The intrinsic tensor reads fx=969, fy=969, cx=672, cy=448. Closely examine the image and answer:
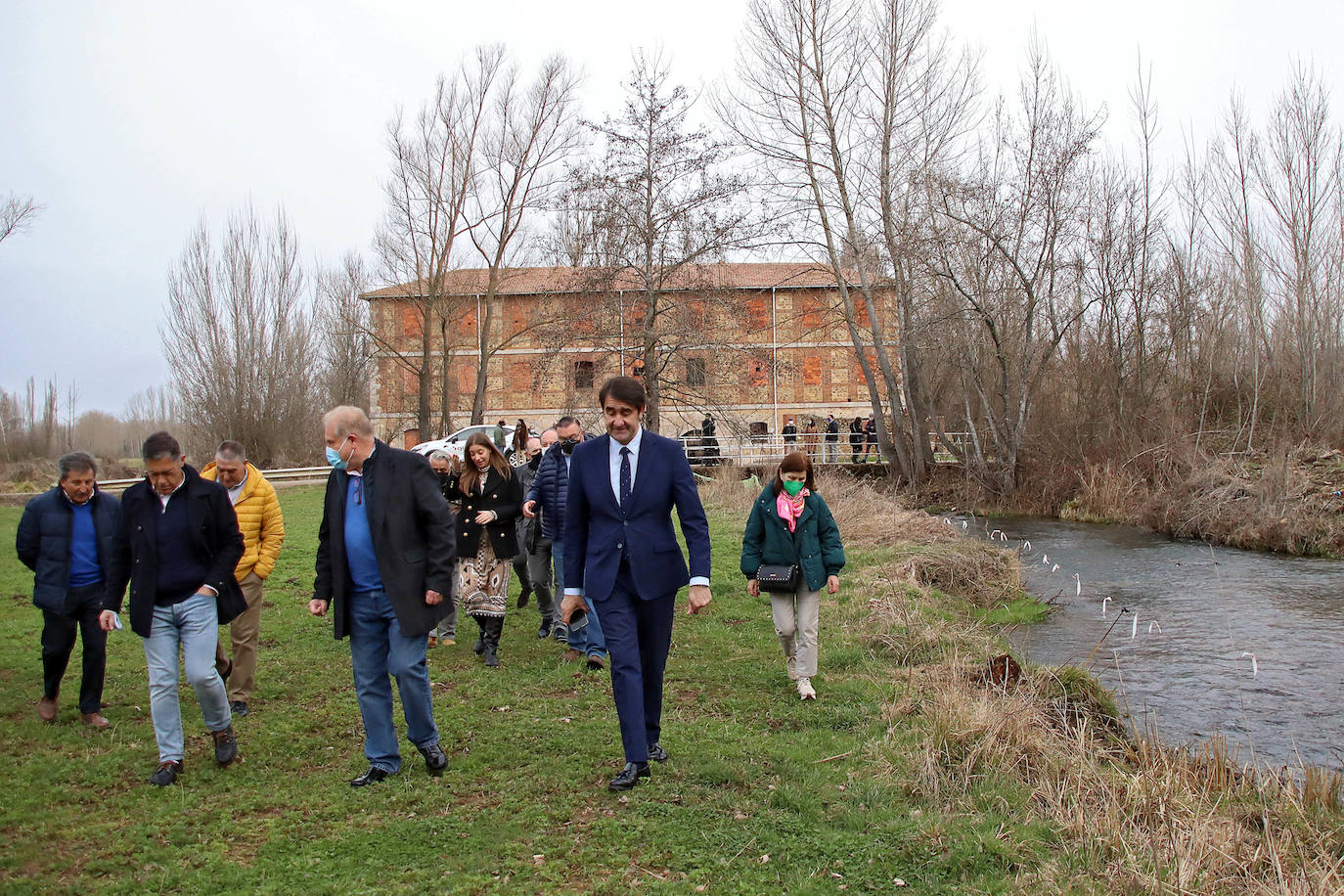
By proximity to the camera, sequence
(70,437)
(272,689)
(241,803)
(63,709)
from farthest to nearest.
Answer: (70,437)
(272,689)
(63,709)
(241,803)

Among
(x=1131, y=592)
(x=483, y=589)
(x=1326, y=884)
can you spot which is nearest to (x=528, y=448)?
(x=483, y=589)

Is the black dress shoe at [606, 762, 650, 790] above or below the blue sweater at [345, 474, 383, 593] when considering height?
below

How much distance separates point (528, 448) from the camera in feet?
32.7

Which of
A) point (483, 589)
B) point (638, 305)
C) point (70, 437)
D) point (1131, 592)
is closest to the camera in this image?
point (483, 589)

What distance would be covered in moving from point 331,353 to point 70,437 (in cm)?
1737

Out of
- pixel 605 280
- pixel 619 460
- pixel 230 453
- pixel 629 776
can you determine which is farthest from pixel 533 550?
pixel 605 280

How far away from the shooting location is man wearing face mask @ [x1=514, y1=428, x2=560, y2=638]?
A: 9.27 m

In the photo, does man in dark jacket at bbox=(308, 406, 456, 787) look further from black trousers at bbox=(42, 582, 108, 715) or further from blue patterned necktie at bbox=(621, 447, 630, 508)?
black trousers at bbox=(42, 582, 108, 715)

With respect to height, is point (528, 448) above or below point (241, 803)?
above

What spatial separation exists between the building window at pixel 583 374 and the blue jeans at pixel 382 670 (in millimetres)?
17116

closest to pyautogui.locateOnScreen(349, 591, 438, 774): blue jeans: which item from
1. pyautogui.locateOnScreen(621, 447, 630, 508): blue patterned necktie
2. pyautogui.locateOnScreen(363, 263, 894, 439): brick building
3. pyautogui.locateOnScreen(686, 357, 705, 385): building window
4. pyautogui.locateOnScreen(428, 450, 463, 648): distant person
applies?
pyautogui.locateOnScreen(621, 447, 630, 508): blue patterned necktie

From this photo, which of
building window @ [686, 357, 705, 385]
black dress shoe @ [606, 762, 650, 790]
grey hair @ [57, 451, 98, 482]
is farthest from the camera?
building window @ [686, 357, 705, 385]

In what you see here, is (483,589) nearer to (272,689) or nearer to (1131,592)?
(272,689)

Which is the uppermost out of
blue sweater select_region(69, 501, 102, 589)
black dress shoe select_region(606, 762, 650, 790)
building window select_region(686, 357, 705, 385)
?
building window select_region(686, 357, 705, 385)
